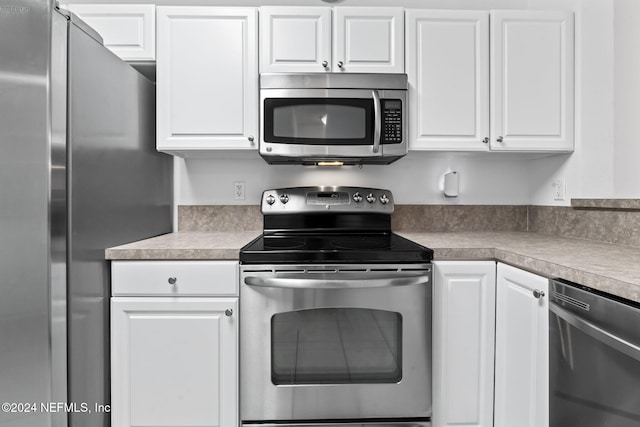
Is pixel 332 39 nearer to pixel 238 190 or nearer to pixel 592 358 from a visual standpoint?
pixel 238 190

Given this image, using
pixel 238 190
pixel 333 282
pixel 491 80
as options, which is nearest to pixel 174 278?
pixel 333 282

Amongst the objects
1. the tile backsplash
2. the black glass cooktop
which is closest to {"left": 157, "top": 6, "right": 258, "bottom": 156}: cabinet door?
the tile backsplash

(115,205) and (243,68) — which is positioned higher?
(243,68)

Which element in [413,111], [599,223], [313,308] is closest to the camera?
[313,308]

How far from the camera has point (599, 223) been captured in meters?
1.72

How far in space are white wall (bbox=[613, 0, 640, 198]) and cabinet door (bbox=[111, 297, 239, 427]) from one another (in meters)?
1.86

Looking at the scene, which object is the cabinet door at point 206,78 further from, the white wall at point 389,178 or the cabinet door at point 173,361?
the cabinet door at point 173,361

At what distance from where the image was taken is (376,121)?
1.77 m

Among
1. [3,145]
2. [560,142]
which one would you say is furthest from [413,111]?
[3,145]

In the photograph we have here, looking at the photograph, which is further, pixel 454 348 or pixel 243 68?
pixel 243 68

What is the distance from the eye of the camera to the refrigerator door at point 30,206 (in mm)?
1111

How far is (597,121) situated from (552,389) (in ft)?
4.46

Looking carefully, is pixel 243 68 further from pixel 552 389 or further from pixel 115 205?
pixel 552 389

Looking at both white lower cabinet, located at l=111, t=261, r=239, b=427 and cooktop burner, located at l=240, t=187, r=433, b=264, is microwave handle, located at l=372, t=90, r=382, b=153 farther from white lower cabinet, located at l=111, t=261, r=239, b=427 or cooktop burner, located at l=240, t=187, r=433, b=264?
white lower cabinet, located at l=111, t=261, r=239, b=427
